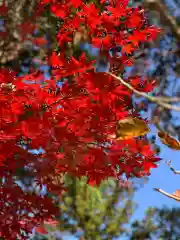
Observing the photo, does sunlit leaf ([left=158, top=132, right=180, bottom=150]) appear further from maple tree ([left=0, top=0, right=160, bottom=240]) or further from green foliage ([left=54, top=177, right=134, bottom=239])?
green foliage ([left=54, top=177, right=134, bottom=239])

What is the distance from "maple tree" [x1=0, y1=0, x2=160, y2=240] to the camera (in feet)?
13.5

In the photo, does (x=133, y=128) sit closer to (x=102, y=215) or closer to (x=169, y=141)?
(x=169, y=141)

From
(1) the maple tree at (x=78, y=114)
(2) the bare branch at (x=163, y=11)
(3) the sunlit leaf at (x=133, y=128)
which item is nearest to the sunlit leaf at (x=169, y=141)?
(3) the sunlit leaf at (x=133, y=128)

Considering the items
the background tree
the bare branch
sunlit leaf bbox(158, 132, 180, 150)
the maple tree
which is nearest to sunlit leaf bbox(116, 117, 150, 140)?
sunlit leaf bbox(158, 132, 180, 150)

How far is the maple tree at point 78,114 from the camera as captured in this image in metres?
4.13

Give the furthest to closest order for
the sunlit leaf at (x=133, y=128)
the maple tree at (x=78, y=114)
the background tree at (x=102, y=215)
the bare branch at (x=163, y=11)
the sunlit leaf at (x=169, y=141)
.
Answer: the background tree at (x=102, y=215) → the maple tree at (x=78, y=114) → the sunlit leaf at (x=133, y=128) → the sunlit leaf at (x=169, y=141) → the bare branch at (x=163, y=11)

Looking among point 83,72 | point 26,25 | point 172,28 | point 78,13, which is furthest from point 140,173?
point 172,28

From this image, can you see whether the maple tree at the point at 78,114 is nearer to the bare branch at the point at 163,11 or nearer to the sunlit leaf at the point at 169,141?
the sunlit leaf at the point at 169,141

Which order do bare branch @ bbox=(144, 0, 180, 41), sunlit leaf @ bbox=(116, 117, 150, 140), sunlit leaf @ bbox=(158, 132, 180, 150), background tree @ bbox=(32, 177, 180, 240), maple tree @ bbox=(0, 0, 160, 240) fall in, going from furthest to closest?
background tree @ bbox=(32, 177, 180, 240) → maple tree @ bbox=(0, 0, 160, 240) → sunlit leaf @ bbox=(116, 117, 150, 140) → sunlit leaf @ bbox=(158, 132, 180, 150) → bare branch @ bbox=(144, 0, 180, 41)

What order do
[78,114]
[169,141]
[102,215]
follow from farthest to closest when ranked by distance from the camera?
1. [102,215]
2. [78,114]
3. [169,141]

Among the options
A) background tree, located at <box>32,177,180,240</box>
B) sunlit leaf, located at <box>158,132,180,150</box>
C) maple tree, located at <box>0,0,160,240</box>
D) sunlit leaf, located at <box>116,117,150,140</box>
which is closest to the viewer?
sunlit leaf, located at <box>158,132,180,150</box>

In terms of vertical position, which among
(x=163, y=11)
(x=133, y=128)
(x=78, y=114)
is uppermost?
(x=163, y=11)

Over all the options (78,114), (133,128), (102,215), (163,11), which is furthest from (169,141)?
(102,215)

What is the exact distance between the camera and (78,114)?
13.9 feet
